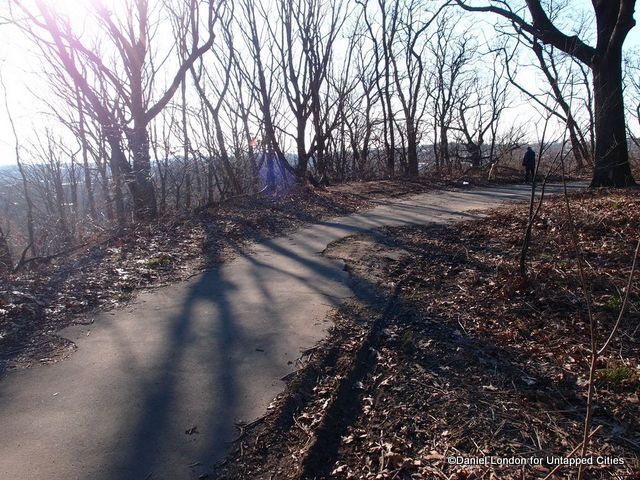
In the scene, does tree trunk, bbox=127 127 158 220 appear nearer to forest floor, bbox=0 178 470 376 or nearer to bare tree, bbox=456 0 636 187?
forest floor, bbox=0 178 470 376

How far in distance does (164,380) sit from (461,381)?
233 cm

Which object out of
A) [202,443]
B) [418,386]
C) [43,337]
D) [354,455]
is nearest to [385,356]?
[418,386]

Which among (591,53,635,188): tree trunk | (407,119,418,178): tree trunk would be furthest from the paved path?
(407,119,418,178): tree trunk

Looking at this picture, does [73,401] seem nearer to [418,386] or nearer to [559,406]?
[418,386]

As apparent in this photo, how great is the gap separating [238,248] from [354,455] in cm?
579

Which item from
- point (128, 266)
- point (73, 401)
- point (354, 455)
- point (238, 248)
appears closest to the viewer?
point (354, 455)

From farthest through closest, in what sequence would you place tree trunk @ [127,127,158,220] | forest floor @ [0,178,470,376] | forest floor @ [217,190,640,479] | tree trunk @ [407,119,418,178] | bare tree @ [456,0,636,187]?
tree trunk @ [407,119,418,178], tree trunk @ [127,127,158,220], bare tree @ [456,0,636,187], forest floor @ [0,178,470,376], forest floor @ [217,190,640,479]

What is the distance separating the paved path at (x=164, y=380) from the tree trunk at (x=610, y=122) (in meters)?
9.67

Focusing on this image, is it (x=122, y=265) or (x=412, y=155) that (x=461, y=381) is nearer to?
(x=122, y=265)

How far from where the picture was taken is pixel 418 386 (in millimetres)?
3357

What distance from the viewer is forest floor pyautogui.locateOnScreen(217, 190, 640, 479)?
263 centimetres

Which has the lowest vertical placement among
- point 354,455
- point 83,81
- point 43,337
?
point 354,455

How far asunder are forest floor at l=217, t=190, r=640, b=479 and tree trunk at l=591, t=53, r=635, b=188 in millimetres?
7001

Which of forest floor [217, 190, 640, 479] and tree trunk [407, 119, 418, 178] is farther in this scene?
tree trunk [407, 119, 418, 178]
